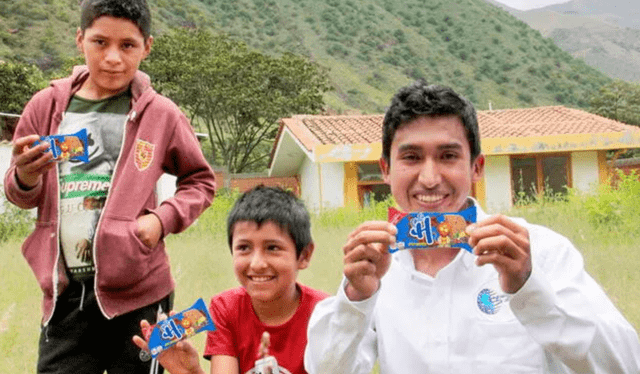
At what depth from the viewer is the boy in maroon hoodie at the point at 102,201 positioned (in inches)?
86.0

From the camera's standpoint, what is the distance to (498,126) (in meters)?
19.3

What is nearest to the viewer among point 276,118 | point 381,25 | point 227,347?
point 227,347

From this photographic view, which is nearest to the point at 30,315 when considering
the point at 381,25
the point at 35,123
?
the point at 35,123

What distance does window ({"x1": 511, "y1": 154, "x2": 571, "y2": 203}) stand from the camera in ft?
57.1

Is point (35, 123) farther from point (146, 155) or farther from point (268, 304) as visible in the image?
point (268, 304)

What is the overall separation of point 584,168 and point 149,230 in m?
16.3

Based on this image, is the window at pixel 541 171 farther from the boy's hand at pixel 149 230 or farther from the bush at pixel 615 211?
the boy's hand at pixel 149 230

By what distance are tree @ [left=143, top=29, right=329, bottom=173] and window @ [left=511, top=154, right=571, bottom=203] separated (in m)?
14.9

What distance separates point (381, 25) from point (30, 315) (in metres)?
69.4

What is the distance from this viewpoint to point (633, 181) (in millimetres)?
10398

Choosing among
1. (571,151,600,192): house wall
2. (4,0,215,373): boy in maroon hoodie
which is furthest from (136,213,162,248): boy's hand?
→ (571,151,600,192): house wall

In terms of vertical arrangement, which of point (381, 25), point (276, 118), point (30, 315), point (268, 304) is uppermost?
point (381, 25)

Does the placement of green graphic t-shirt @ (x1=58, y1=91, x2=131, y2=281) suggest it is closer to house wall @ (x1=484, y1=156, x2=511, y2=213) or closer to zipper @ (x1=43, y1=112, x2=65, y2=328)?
zipper @ (x1=43, y1=112, x2=65, y2=328)

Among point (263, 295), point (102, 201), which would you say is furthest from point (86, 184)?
point (263, 295)
